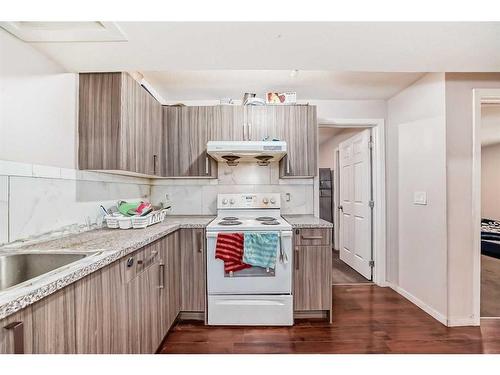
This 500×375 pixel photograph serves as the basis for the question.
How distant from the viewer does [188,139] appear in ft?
8.93

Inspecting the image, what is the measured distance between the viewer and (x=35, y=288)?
790 millimetres

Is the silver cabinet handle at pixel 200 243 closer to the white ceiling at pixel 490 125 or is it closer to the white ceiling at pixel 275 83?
the white ceiling at pixel 275 83

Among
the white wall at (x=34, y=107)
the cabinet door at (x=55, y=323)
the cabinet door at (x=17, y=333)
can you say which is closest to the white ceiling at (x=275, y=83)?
the white wall at (x=34, y=107)

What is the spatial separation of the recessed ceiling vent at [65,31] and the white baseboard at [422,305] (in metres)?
3.10

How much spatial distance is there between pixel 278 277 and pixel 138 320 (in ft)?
3.69

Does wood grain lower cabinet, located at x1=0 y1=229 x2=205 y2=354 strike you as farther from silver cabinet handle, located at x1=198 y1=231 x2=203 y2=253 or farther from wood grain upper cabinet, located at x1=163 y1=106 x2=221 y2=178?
wood grain upper cabinet, located at x1=163 y1=106 x2=221 y2=178

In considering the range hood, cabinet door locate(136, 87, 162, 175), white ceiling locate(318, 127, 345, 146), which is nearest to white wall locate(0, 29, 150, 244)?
cabinet door locate(136, 87, 162, 175)

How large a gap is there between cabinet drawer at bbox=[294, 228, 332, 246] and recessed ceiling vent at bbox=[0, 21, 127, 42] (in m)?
1.87

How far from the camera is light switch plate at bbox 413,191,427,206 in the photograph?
2.43m

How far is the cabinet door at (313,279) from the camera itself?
2293mm
